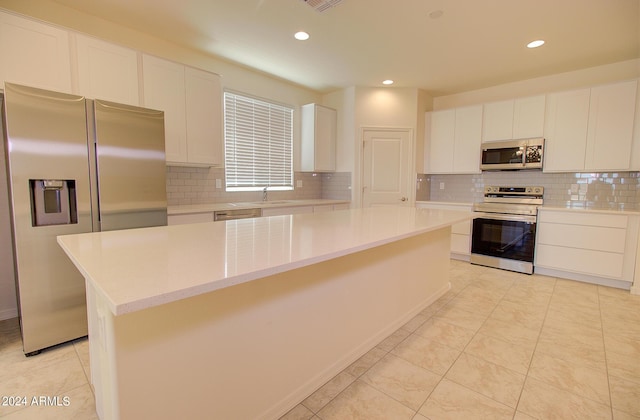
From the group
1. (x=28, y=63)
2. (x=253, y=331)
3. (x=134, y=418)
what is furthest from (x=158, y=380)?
(x=28, y=63)

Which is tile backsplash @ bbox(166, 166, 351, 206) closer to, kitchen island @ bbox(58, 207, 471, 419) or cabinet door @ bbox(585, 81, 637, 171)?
kitchen island @ bbox(58, 207, 471, 419)

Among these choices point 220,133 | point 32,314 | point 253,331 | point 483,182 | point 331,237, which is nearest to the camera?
point 253,331

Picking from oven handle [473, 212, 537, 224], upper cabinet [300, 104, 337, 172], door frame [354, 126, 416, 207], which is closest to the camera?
oven handle [473, 212, 537, 224]

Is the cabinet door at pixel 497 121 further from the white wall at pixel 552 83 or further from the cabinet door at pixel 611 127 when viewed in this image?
the cabinet door at pixel 611 127

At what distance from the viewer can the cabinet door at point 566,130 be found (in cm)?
361

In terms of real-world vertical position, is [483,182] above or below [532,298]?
above

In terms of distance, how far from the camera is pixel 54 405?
1.59 metres

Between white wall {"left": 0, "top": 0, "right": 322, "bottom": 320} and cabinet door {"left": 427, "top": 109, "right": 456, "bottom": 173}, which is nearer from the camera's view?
white wall {"left": 0, "top": 0, "right": 322, "bottom": 320}

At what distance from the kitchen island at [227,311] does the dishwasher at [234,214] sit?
125 cm

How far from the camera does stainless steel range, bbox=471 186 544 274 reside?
3846mm

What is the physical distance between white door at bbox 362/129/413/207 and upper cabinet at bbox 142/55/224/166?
7.70 ft

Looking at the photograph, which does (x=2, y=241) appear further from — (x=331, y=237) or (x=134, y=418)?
(x=331, y=237)

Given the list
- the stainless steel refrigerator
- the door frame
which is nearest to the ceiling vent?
the stainless steel refrigerator

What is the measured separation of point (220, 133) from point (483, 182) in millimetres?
3945
